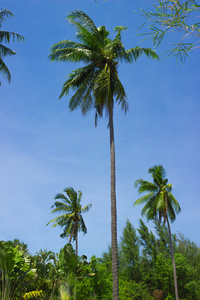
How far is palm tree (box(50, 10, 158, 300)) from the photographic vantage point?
56.4ft

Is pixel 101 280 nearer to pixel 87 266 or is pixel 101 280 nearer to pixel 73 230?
pixel 87 266

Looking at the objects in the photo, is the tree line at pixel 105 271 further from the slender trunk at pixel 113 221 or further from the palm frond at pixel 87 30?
the palm frond at pixel 87 30

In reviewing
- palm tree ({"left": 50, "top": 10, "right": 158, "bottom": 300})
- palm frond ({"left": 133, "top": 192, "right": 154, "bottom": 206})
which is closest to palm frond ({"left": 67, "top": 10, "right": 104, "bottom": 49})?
palm tree ({"left": 50, "top": 10, "right": 158, "bottom": 300})

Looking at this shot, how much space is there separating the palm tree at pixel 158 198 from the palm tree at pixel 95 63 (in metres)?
16.2

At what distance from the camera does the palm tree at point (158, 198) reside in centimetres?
3169

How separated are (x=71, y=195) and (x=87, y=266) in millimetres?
9349

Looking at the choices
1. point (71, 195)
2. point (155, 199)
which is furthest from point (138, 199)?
point (71, 195)

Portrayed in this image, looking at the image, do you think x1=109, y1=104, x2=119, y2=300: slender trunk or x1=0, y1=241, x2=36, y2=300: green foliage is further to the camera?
x1=0, y1=241, x2=36, y2=300: green foliage

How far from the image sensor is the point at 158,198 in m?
32.3

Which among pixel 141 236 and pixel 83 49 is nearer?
pixel 83 49

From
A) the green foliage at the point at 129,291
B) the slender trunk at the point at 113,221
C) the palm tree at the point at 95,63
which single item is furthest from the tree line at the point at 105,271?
the palm tree at the point at 95,63

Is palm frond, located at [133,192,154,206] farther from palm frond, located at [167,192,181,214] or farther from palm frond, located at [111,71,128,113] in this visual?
palm frond, located at [111,71,128,113]

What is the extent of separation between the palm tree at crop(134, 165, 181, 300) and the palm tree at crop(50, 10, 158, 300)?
16219 mm

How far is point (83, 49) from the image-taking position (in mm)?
17875
